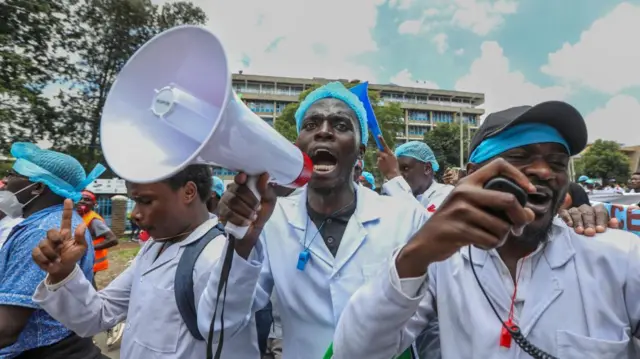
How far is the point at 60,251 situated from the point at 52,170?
1.19 metres

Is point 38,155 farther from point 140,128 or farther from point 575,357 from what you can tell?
point 575,357

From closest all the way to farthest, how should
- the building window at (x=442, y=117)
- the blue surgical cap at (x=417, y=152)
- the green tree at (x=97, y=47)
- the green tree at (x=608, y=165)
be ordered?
the blue surgical cap at (x=417, y=152)
the green tree at (x=97, y=47)
the green tree at (x=608, y=165)
the building window at (x=442, y=117)

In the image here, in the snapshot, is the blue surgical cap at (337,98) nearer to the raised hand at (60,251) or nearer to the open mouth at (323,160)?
the open mouth at (323,160)

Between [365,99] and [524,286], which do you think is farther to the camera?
[365,99]

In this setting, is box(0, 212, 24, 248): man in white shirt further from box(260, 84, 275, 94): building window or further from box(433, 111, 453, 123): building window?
box(433, 111, 453, 123): building window

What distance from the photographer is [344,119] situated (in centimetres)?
201

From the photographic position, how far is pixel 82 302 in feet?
6.21

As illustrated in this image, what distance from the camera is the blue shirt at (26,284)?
2.03m

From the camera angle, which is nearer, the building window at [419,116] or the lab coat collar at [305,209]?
the lab coat collar at [305,209]

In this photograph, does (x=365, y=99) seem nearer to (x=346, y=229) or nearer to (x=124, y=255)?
(x=346, y=229)

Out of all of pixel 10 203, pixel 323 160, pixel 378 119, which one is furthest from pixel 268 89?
pixel 323 160

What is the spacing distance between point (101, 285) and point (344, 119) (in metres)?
8.08

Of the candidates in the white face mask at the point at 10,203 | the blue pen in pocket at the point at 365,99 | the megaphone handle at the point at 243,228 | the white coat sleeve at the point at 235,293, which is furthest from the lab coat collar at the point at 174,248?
the white face mask at the point at 10,203

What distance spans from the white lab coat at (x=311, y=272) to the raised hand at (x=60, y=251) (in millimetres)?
727
